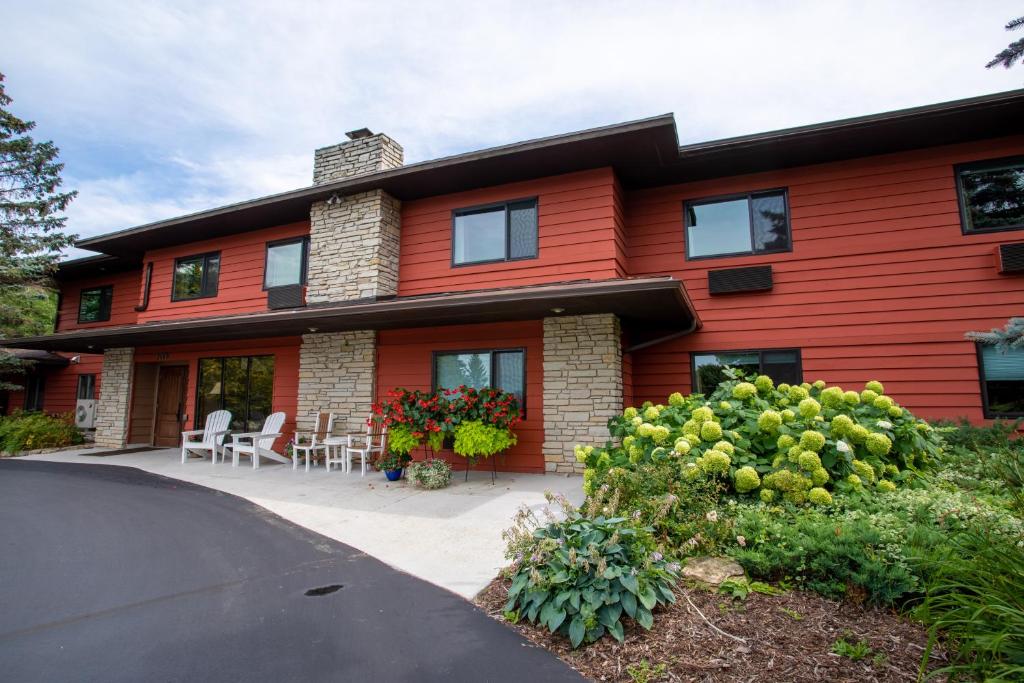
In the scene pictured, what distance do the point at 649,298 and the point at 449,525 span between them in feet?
12.1

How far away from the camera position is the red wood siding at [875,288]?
7133mm

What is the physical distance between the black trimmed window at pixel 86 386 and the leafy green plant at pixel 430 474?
42.1 ft

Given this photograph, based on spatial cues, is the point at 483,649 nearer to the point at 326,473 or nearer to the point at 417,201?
the point at 326,473

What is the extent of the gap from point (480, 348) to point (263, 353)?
202 inches

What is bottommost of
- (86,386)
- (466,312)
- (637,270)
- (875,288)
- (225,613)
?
(225,613)

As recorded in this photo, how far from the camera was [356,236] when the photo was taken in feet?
30.9

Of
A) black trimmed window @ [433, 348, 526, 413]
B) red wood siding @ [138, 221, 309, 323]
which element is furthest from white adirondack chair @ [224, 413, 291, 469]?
black trimmed window @ [433, 348, 526, 413]

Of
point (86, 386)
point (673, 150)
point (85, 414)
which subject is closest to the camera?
point (673, 150)

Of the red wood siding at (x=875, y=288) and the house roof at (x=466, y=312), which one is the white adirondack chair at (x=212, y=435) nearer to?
the house roof at (x=466, y=312)

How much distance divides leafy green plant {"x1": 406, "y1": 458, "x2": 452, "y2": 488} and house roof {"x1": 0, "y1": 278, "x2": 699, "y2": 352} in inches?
87.4

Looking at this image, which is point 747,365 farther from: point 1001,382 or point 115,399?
point 115,399

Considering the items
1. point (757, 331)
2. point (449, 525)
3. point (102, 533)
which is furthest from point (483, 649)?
point (757, 331)

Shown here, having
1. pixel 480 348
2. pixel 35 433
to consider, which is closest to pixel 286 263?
pixel 480 348

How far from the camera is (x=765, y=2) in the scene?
246 inches
